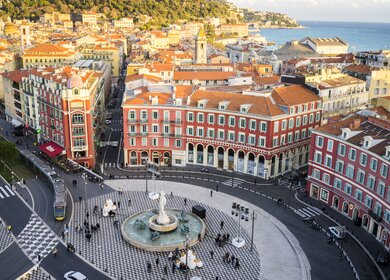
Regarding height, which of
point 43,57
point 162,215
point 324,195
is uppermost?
point 43,57

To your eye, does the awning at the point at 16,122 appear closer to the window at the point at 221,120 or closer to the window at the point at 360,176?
the window at the point at 221,120

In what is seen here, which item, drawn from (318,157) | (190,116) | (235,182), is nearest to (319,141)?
(318,157)

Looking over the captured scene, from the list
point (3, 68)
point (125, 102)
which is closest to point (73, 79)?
point (125, 102)

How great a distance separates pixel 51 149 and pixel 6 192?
13913 millimetres

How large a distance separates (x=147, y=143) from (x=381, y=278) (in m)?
47.2

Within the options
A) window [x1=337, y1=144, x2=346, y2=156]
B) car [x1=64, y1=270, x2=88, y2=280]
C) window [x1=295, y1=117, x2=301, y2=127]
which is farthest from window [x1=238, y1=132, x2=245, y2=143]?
car [x1=64, y1=270, x2=88, y2=280]

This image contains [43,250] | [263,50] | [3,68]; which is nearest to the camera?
[43,250]

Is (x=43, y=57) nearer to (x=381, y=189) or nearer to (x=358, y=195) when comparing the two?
(x=358, y=195)

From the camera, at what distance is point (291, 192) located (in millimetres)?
73812

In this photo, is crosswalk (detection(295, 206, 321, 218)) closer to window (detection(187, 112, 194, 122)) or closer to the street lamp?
the street lamp

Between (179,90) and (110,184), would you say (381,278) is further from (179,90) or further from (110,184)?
(179,90)

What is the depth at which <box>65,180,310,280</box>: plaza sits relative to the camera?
50.1 meters

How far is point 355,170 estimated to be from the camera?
62.2 metres

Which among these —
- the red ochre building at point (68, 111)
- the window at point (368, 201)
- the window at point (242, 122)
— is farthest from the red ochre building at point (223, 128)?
the window at point (368, 201)
